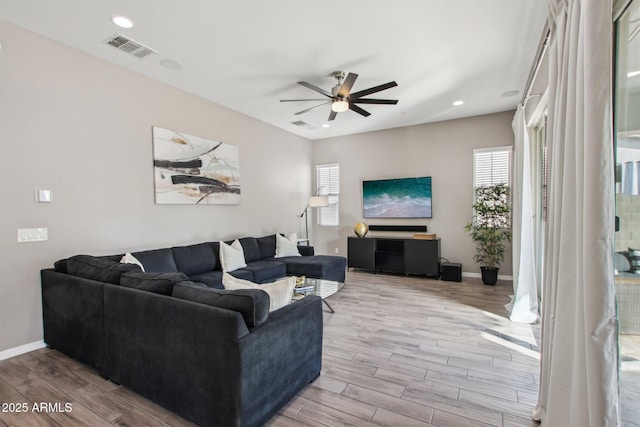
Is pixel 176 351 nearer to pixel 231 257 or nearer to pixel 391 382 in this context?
pixel 391 382

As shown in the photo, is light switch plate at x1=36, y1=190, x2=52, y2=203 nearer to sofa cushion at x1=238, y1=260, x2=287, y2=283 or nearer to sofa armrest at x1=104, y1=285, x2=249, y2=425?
sofa armrest at x1=104, y1=285, x2=249, y2=425

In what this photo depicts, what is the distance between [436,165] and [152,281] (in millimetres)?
5343

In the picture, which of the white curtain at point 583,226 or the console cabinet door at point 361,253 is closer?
the white curtain at point 583,226

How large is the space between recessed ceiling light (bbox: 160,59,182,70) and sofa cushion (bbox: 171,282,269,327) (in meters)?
2.82

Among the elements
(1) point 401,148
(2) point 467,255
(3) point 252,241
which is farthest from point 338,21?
(2) point 467,255

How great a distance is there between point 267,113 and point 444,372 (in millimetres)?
4603

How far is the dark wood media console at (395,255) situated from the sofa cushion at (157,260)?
11.7 feet

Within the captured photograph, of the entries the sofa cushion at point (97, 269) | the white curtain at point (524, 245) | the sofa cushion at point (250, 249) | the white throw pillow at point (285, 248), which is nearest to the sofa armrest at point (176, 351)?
the sofa cushion at point (97, 269)

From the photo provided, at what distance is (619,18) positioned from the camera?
1.45m

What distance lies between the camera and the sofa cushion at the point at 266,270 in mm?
4125

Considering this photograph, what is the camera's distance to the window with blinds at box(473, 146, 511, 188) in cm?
538

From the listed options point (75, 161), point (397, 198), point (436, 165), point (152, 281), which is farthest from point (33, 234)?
point (436, 165)

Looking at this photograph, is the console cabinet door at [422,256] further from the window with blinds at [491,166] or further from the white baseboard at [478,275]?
the window with blinds at [491,166]

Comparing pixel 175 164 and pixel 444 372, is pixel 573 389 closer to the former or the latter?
pixel 444 372
